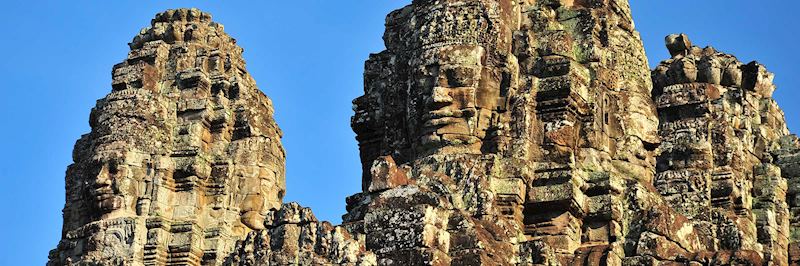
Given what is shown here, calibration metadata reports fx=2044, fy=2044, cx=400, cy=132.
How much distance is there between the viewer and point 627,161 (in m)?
28.8

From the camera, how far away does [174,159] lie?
3753 cm

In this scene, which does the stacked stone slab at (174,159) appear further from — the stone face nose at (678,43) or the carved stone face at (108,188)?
the stone face nose at (678,43)

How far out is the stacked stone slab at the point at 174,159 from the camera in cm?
3650

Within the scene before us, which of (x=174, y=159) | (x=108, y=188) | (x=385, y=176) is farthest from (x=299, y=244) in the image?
(x=174, y=159)

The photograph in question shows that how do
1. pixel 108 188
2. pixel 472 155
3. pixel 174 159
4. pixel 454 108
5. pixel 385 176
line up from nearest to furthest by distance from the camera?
pixel 385 176
pixel 472 155
pixel 454 108
pixel 108 188
pixel 174 159

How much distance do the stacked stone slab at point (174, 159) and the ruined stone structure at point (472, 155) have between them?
0.13ft

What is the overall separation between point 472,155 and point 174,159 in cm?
1140

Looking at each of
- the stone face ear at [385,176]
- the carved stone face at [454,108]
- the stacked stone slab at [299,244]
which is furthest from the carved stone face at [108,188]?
the stacked stone slab at [299,244]

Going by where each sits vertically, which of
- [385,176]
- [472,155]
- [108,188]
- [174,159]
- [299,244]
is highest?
[174,159]

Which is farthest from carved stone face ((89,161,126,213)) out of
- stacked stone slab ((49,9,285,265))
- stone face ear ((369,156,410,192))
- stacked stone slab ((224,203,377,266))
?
stacked stone slab ((224,203,377,266))

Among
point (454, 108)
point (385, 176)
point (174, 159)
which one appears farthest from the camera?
point (174, 159)

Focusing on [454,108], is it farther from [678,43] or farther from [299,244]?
[678,43]

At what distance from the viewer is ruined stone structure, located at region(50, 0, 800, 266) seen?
26.0 metres

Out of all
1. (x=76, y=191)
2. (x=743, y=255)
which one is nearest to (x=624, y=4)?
(x=743, y=255)
